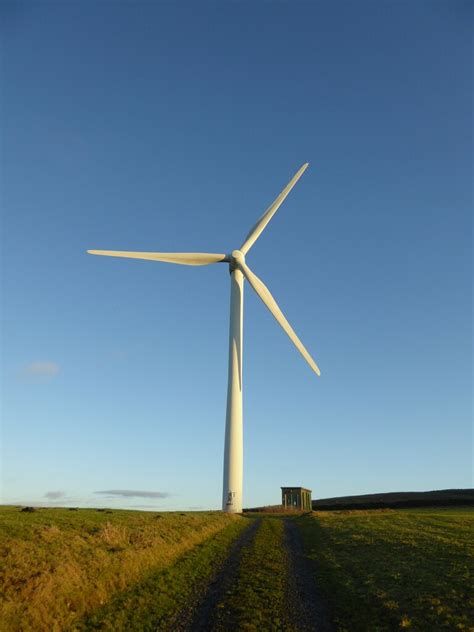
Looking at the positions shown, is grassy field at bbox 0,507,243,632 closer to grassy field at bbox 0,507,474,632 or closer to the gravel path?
grassy field at bbox 0,507,474,632

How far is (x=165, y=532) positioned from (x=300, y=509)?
163ft

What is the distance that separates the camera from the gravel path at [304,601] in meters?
15.4

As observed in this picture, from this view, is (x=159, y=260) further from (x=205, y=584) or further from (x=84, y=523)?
(x=205, y=584)

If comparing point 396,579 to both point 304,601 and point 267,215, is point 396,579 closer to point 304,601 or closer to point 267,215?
point 304,601

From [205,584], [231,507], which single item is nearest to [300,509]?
[231,507]

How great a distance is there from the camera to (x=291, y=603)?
17.5 metres

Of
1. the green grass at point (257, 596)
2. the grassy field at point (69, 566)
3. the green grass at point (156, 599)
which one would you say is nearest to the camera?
the green grass at point (257, 596)

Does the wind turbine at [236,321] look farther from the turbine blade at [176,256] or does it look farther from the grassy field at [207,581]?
the grassy field at [207,581]

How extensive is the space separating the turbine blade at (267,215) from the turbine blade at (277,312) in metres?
6.28

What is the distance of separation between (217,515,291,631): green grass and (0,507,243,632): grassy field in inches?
164

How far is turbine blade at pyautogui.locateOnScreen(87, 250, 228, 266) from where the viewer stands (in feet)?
196

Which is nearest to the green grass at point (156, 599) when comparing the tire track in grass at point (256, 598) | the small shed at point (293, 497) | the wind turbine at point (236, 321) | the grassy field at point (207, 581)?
the grassy field at point (207, 581)

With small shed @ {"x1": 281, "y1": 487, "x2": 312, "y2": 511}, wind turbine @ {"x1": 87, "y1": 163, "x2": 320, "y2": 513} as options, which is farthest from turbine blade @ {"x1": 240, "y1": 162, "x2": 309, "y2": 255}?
small shed @ {"x1": 281, "y1": 487, "x2": 312, "y2": 511}

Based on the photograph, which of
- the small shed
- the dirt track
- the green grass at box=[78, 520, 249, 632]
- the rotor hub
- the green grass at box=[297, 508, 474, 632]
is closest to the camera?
the dirt track
